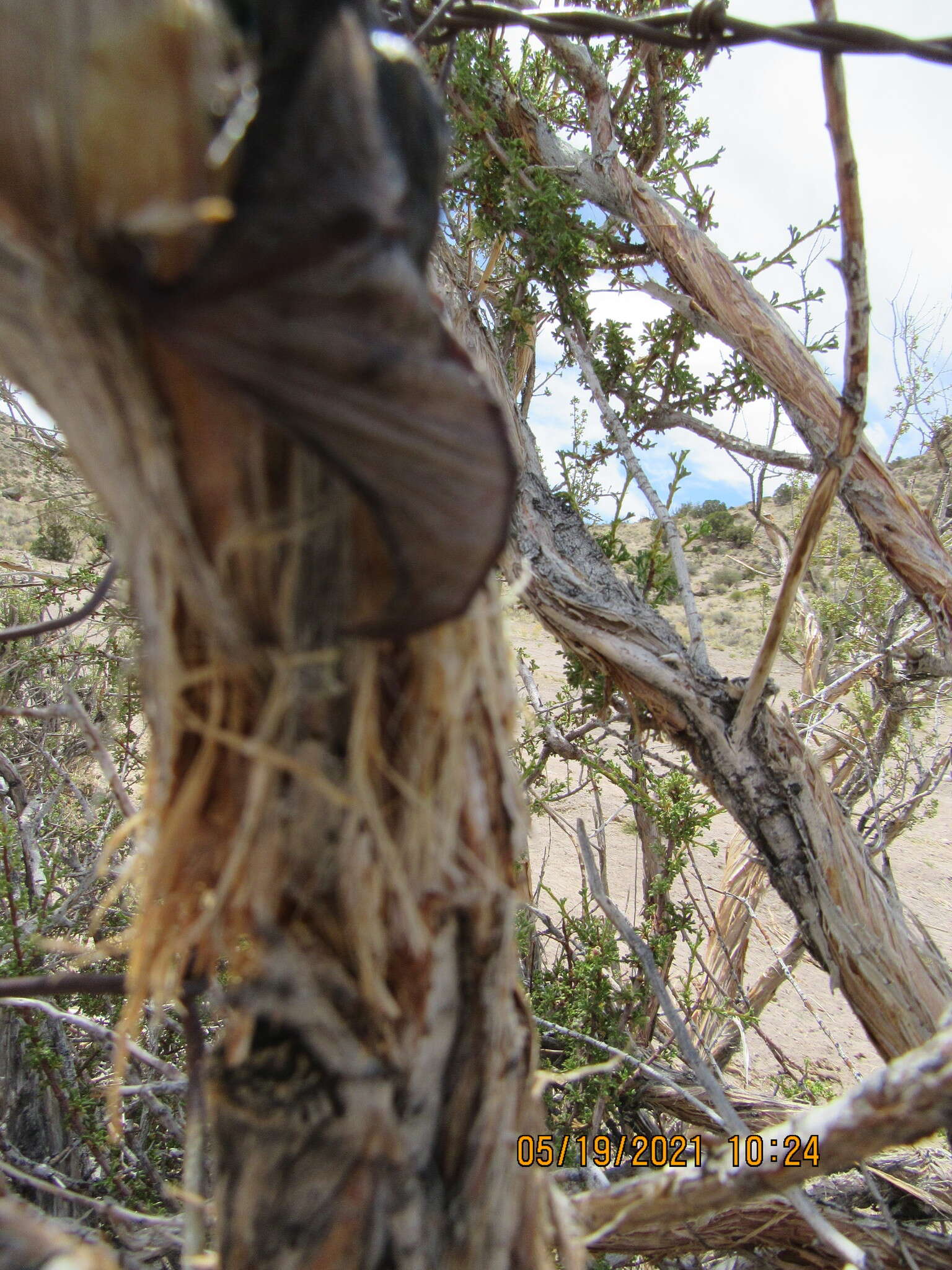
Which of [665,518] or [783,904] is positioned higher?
[665,518]

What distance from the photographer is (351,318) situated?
1.62 feet

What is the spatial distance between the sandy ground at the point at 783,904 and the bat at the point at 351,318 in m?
2.60

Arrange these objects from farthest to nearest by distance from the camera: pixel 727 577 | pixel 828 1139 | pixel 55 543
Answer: pixel 727 577, pixel 55 543, pixel 828 1139

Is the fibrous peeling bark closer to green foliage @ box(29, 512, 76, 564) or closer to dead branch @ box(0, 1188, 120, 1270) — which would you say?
dead branch @ box(0, 1188, 120, 1270)

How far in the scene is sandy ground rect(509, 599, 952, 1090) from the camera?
15.3 feet

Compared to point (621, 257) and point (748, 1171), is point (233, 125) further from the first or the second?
point (621, 257)

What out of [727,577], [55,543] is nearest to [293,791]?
[55,543]

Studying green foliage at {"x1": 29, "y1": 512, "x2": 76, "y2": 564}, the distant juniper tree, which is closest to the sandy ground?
the distant juniper tree

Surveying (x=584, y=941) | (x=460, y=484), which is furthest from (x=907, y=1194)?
(x=460, y=484)

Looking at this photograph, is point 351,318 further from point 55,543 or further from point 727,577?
point 727,577

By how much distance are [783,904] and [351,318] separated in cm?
481
